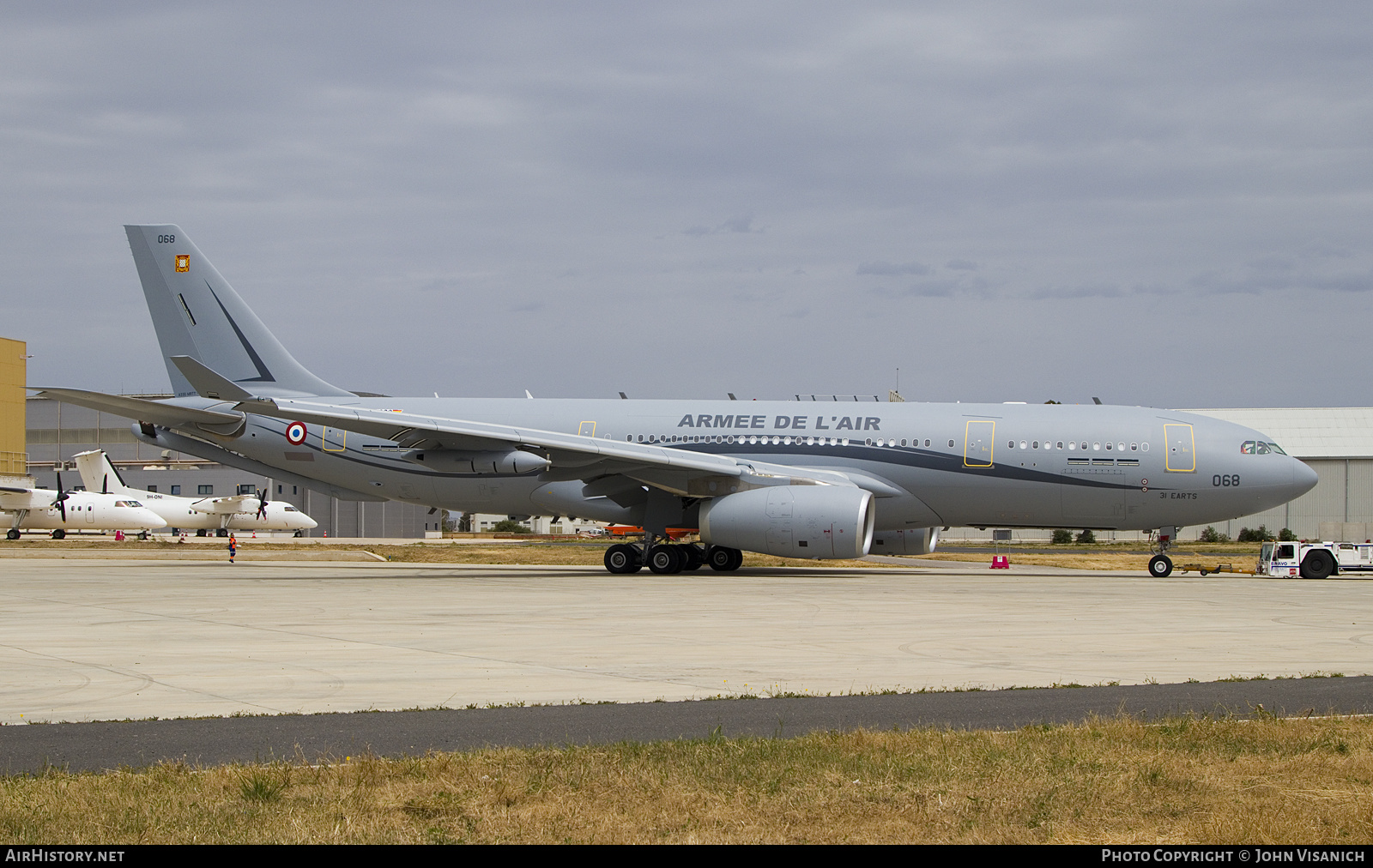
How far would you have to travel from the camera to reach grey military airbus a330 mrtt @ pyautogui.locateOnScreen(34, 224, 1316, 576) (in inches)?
1043

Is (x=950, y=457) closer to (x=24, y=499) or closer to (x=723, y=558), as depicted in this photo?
(x=723, y=558)

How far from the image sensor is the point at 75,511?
61.0 m

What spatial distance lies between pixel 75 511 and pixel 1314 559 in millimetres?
53051

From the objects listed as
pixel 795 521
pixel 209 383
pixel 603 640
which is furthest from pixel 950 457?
pixel 603 640

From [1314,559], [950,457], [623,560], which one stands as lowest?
[623,560]

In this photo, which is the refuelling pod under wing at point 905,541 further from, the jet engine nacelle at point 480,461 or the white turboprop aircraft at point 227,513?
Result: the white turboprop aircraft at point 227,513

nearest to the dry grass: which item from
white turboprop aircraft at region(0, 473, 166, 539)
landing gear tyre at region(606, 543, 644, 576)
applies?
landing gear tyre at region(606, 543, 644, 576)

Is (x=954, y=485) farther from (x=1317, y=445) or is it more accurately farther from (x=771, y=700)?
(x=1317, y=445)

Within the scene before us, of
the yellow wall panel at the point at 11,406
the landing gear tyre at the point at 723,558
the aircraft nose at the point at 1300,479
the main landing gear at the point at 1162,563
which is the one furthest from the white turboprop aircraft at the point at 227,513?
the aircraft nose at the point at 1300,479

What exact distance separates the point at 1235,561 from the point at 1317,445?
3262cm

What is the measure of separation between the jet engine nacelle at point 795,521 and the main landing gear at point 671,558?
2.02 metres

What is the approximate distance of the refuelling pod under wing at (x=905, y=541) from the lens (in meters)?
30.3

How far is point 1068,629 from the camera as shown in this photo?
15438mm
